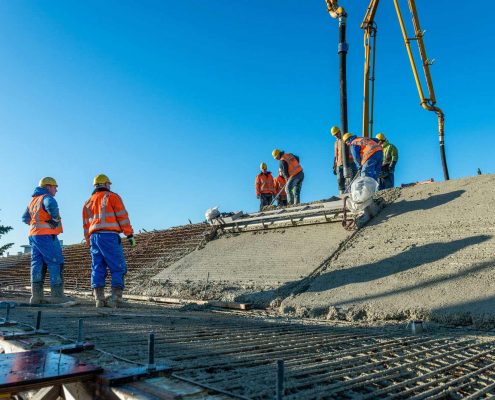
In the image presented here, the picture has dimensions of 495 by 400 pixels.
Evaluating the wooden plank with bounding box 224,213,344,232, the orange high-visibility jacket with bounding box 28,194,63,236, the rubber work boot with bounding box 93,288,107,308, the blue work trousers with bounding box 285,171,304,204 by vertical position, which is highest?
the blue work trousers with bounding box 285,171,304,204

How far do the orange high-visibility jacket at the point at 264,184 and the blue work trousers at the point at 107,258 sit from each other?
798cm

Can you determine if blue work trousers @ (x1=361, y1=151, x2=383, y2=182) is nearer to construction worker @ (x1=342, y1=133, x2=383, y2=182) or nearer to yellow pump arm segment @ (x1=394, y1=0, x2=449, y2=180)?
construction worker @ (x1=342, y1=133, x2=383, y2=182)

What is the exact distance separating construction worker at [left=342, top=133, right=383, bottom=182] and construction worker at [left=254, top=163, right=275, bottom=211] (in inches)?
214

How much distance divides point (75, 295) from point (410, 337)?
7.36m

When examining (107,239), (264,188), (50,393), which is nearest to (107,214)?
(107,239)

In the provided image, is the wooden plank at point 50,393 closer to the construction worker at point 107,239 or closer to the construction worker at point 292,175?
the construction worker at point 107,239

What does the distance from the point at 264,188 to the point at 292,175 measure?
2400mm

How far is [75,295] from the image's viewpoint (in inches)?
357

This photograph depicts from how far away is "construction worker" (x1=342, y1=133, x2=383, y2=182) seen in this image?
8320 mm

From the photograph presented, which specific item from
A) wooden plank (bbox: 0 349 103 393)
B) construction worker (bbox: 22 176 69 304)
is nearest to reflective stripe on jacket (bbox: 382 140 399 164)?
construction worker (bbox: 22 176 69 304)

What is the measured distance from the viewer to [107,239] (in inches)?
247

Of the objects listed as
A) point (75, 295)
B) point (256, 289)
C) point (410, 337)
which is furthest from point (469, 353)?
point (75, 295)

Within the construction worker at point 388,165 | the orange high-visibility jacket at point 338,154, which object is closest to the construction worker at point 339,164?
the orange high-visibility jacket at point 338,154

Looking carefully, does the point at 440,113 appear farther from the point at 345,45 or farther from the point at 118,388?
the point at 118,388
